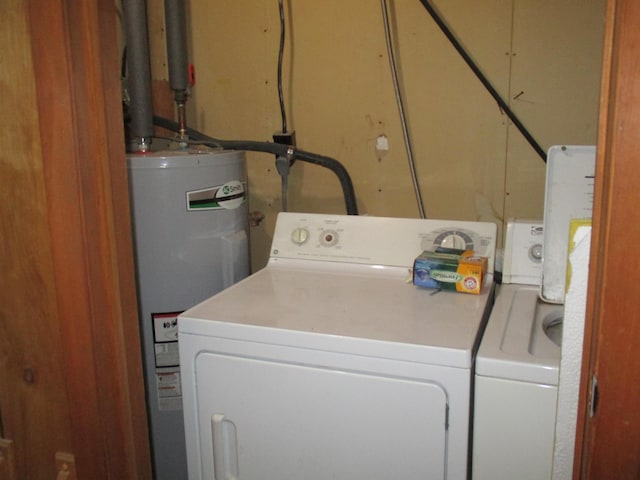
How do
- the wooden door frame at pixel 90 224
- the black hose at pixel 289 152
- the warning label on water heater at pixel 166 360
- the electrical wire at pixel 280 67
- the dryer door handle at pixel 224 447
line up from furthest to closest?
1. the electrical wire at pixel 280 67
2. the black hose at pixel 289 152
3. the warning label on water heater at pixel 166 360
4. the dryer door handle at pixel 224 447
5. the wooden door frame at pixel 90 224

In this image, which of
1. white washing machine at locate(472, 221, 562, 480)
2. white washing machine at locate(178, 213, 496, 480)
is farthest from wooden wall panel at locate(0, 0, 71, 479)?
white washing machine at locate(472, 221, 562, 480)

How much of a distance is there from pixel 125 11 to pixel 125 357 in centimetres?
132

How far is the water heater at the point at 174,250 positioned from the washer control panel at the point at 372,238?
0.18 metres

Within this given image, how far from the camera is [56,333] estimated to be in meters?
1.02

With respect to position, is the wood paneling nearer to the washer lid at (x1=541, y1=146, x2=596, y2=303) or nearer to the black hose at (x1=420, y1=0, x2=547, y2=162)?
the washer lid at (x1=541, y1=146, x2=596, y2=303)

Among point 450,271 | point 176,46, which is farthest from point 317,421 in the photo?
point 176,46

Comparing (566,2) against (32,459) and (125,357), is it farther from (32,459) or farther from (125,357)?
(32,459)

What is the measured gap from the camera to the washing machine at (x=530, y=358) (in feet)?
3.30

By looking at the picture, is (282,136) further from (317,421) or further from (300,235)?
(317,421)

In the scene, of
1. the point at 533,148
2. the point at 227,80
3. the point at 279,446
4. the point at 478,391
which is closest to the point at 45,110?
the point at 279,446

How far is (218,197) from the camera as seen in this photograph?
1637 mm

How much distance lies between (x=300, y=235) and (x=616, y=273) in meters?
1.12

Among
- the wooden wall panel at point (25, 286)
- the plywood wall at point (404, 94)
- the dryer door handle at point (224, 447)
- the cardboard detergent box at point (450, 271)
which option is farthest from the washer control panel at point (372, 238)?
the wooden wall panel at point (25, 286)

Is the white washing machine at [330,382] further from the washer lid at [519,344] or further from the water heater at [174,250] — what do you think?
the water heater at [174,250]
